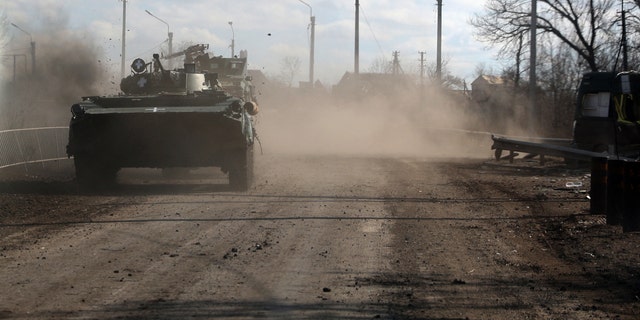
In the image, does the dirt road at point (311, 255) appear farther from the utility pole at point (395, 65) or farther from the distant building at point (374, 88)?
the utility pole at point (395, 65)

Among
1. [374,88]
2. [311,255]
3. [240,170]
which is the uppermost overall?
[374,88]

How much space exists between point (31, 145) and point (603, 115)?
14098 mm

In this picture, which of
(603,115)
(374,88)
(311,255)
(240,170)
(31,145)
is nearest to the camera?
(311,255)

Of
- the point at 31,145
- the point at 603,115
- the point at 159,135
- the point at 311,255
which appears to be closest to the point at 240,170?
the point at 159,135

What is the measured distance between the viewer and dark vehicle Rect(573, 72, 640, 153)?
685 inches

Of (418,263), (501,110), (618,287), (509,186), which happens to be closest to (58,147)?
(509,186)

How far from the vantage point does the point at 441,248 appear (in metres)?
8.81

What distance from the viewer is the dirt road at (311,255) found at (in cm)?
621

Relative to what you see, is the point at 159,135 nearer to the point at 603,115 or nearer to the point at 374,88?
the point at 603,115

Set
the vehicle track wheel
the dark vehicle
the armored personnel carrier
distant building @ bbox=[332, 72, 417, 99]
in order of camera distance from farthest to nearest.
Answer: distant building @ bbox=[332, 72, 417, 99]
the dark vehicle
the vehicle track wheel
the armored personnel carrier

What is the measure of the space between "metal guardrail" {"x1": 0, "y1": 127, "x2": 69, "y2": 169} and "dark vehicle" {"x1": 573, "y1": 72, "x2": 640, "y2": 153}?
13655 mm

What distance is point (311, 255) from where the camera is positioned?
27.0ft

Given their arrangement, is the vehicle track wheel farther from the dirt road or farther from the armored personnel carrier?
the dirt road

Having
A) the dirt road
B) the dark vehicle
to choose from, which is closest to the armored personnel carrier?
the dirt road
